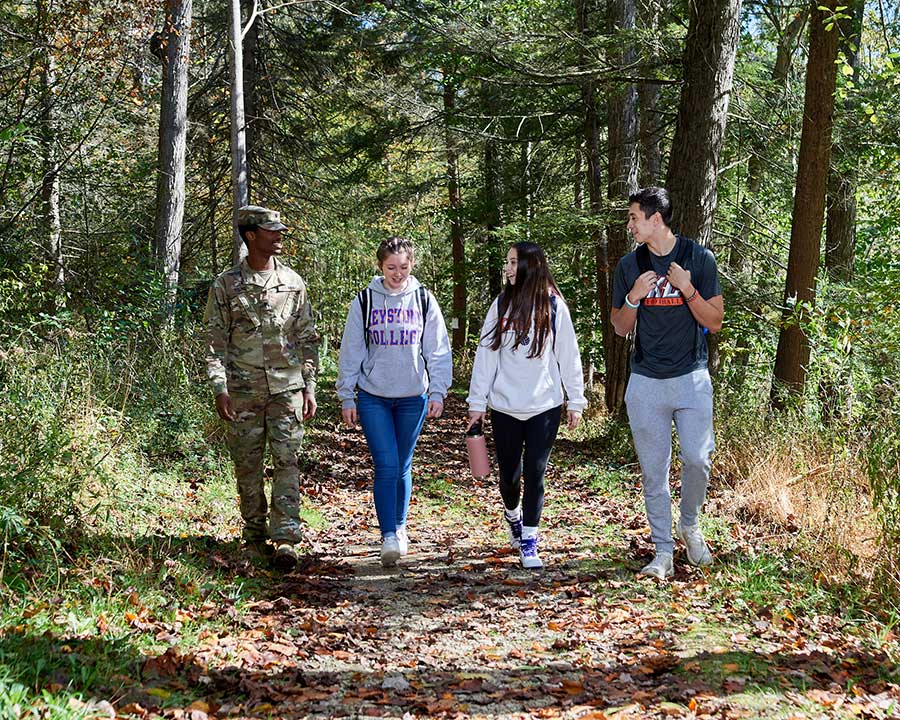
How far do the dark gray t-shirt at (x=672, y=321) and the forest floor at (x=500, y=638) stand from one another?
4.68 feet

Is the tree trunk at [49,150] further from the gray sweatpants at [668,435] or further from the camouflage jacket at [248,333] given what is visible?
the gray sweatpants at [668,435]

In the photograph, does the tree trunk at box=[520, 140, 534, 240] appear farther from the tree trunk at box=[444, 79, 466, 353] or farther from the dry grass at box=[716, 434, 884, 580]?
the dry grass at box=[716, 434, 884, 580]

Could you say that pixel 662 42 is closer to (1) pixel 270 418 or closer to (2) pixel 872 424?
(2) pixel 872 424

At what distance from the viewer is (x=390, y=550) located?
6.30m

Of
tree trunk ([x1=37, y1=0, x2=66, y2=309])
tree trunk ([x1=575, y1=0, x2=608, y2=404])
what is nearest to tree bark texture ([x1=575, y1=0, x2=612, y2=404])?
tree trunk ([x1=575, y1=0, x2=608, y2=404])

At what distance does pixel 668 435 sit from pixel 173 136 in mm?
9566

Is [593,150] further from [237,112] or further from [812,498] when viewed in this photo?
[812,498]

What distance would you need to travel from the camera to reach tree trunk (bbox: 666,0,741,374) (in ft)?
29.5

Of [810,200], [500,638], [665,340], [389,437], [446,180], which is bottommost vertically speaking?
[500,638]

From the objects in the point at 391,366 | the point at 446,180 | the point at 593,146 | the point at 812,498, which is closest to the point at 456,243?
the point at 446,180

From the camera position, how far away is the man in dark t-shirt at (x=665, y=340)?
5664 millimetres

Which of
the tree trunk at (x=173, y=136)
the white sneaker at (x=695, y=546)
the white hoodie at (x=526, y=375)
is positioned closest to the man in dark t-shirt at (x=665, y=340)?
the white sneaker at (x=695, y=546)

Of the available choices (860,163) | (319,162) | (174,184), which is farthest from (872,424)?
(319,162)

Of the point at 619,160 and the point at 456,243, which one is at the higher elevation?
the point at 619,160
